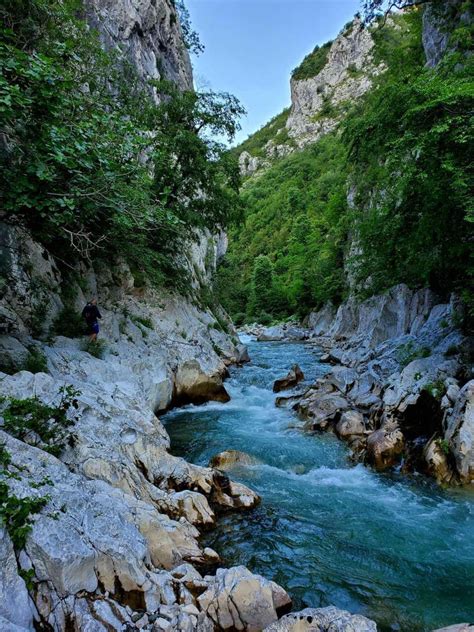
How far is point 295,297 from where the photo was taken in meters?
47.3

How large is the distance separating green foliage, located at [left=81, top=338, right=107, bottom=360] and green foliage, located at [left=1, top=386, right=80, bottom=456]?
158 inches

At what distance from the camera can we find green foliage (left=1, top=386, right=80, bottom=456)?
5199 mm

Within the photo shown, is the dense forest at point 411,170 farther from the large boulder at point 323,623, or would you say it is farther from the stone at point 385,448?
the large boulder at point 323,623

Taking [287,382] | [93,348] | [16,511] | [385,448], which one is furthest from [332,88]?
[16,511]

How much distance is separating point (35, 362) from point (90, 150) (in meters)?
4.27

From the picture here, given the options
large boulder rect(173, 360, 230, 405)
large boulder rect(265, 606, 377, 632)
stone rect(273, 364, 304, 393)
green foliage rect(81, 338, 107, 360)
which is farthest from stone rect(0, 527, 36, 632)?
stone rect(273, 364, 304, 393)

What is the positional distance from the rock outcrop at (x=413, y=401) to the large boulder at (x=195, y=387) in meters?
3.10

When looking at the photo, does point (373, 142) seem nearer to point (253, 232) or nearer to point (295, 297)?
point (295, 297)

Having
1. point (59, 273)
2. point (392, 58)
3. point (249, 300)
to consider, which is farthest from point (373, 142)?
point (249, 300)

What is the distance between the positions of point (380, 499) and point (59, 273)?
34.5ft

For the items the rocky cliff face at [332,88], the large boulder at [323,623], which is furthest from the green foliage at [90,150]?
the rocky cliff face at [332,88]

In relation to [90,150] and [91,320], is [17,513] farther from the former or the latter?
[91,320]

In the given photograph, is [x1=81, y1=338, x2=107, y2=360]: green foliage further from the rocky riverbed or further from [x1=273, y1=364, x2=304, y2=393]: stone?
[x1=273, y1=364, x2=304, y2=393]: stone

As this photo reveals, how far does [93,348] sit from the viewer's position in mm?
10094
